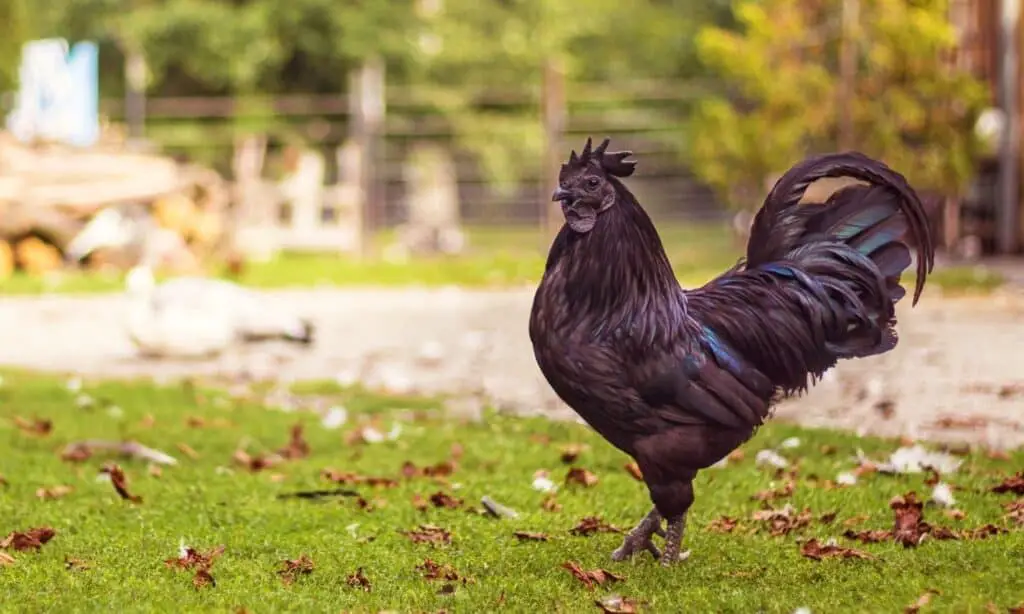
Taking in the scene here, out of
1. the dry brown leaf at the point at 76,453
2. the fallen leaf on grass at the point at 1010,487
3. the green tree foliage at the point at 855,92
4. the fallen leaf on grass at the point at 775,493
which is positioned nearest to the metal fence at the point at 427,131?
the green tree foliage at the point at 855,92

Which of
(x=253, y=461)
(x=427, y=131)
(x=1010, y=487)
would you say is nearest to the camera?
(x=1010, y=487)

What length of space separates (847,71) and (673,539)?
517 inches

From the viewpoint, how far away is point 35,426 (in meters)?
6.99

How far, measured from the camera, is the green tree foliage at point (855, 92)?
54.5 ft

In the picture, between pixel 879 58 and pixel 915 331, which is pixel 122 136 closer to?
pixel 879 58

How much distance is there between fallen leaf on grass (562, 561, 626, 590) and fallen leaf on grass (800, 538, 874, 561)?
0.65 m

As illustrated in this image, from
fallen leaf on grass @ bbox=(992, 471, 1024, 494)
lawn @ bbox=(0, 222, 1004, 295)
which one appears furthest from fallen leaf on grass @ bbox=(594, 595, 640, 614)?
lawn @ bbox=(0, 222, 1004, 295)

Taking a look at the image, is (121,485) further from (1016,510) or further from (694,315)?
(1016,510)

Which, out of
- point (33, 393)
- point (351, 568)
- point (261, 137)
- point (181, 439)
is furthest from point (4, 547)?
point (261, 137)

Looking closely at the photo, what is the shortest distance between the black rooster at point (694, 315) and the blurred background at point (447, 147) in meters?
2.75

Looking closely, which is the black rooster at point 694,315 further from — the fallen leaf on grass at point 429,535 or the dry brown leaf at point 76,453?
the dry brown leaf at point 76,453

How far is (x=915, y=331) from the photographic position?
10.7 meters

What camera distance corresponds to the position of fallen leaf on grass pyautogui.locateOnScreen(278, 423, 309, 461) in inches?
253

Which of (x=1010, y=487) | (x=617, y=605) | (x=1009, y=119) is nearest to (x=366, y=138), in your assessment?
(x=1009, y=119)
